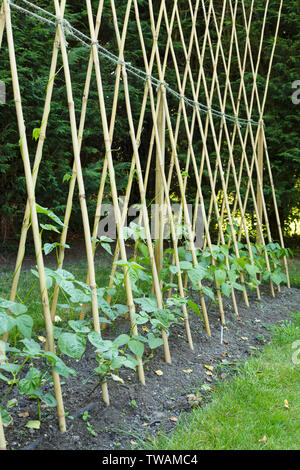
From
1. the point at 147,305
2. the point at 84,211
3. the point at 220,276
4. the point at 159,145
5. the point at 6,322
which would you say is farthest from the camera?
the point at 220,276

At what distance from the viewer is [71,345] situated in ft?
5.15

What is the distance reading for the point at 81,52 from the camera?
4.73 metres

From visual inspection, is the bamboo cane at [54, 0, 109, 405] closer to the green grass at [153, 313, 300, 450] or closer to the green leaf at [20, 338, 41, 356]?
the green leaf at [20, 338, 41, 356]

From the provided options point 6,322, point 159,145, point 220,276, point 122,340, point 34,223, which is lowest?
point 122,340

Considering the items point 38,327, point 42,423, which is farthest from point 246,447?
point 38,327

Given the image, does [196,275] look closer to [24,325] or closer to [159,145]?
[159,145]

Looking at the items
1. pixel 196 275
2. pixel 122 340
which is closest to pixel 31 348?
pixel 122 340

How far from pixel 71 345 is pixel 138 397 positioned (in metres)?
0.55

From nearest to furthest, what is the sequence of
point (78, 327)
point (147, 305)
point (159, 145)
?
point (78, 327)
point (147, 305)
point (159, 145)

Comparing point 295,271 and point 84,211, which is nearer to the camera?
point 84,211

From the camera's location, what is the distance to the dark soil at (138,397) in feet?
5.24

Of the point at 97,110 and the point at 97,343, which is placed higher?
the point at 97,110

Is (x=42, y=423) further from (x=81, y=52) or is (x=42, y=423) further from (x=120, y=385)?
(x=81, y=52)
